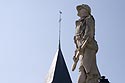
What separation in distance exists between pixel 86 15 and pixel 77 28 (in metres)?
0.36

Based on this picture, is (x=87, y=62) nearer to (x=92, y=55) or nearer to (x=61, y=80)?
(x=92, y=55)

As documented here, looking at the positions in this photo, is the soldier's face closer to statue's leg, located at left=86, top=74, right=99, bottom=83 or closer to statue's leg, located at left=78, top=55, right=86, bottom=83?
statue's leg, located at left=78, top=55, right=86, bottom=83

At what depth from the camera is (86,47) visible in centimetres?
960

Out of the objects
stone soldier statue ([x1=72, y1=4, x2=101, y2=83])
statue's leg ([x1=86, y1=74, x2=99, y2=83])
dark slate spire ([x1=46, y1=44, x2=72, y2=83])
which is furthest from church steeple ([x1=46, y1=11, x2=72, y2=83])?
statue's leg ([x1=86, y1=74, x2=99, y2=83])

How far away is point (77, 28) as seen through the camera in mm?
10000

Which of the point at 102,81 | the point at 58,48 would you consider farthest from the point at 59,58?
the point at 102,81

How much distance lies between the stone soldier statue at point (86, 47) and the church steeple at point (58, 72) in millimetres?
31583

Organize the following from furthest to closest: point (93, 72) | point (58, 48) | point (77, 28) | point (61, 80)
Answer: point (58, 48)
point (61, 80)
point (77, 28)
point (93, 72)

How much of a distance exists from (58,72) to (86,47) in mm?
33847

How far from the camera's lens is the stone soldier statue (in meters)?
9.41

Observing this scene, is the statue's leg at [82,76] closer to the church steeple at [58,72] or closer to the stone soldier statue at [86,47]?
the stone soldier statue at [86,47]

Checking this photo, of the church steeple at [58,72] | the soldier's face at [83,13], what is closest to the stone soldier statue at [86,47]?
the soldier's face at [83,13]

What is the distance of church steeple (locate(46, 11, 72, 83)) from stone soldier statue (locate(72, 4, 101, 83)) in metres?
31.6

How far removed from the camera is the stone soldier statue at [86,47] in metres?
9.41
